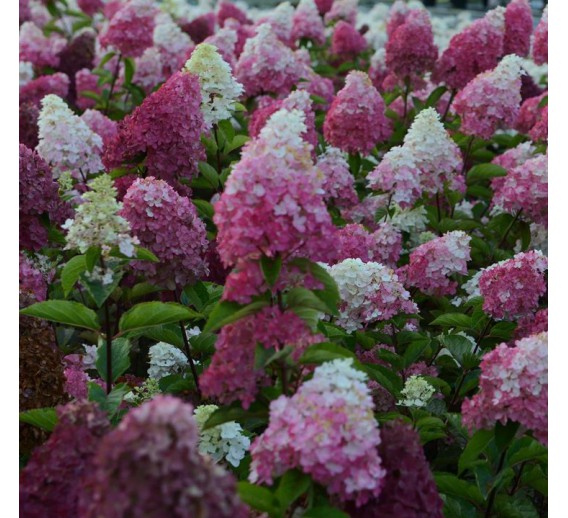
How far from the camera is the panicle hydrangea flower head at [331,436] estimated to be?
1813 millimetres

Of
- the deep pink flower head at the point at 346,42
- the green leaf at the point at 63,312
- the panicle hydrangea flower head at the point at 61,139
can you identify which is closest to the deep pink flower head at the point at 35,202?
the green leaf at the point at 63,312

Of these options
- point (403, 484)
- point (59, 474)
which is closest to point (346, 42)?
point (403, 484)

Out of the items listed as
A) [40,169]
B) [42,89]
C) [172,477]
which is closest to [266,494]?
[172,477]

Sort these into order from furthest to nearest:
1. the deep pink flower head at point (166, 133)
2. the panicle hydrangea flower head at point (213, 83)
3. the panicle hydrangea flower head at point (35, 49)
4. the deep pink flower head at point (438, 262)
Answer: the panicle hydrangea flower head at point (35, 49)
the panicle hydrangea flower head at point (213, 83)
the deep pink flower head at point (438, 262)
the deep pink flower head at point (166, 133)

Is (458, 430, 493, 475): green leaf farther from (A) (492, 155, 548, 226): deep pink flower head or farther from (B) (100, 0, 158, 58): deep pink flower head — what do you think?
(B) (100, 0, 158, 58): deep pink flower head

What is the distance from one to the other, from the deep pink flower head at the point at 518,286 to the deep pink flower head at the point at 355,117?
4.38 ft

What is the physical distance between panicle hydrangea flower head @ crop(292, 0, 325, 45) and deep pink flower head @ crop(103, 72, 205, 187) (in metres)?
3.76

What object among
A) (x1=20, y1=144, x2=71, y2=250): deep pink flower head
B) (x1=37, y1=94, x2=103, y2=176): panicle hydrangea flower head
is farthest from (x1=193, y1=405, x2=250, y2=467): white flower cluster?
(x1=37, y1=94, x2=103, y2=176): panicle hydrangea flower head

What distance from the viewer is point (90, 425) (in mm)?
1900

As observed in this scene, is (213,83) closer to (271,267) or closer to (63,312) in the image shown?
(63,312)

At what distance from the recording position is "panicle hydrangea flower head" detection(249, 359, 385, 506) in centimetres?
181

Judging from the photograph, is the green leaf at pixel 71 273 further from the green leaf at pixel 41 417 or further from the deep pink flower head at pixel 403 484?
the deep pink flower head at pixel 403 484

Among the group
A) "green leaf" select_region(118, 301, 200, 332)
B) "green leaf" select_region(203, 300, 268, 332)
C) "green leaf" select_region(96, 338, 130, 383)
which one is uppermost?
"green leaf" select_region(203, 300, 268, 332)

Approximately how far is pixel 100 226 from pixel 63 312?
24 cm
